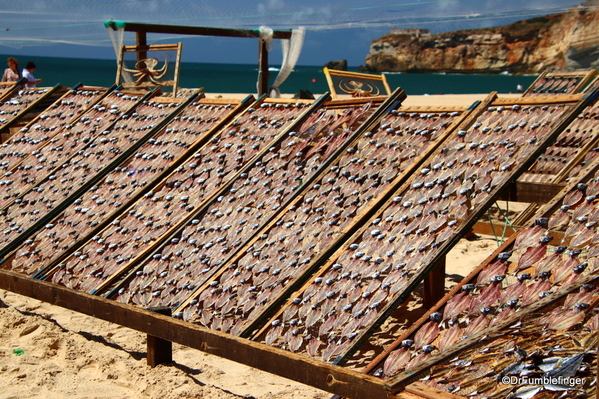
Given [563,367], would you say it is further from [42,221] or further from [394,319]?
[42,221]

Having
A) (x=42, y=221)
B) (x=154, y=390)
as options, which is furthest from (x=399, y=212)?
(x=42, y=221)

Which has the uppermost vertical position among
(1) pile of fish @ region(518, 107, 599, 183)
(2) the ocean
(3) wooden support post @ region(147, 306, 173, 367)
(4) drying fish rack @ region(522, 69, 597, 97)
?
(2) the ocean

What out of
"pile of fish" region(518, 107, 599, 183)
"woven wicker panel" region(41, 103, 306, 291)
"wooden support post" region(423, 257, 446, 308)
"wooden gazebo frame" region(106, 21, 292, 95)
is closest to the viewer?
"woven wicker panel" region(41, 103, 306, 291)

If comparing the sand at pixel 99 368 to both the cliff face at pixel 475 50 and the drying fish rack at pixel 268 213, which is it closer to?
the drying fish rack at pixel 268 213

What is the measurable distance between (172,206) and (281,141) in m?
0.81

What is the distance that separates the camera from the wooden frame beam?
8.32 ft

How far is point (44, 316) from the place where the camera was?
178 inches

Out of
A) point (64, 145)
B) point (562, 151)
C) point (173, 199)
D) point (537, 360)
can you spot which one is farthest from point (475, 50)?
point (537, 360)

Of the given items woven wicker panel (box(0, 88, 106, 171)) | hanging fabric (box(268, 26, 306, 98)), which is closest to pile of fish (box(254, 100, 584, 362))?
woven wicker panel (box(0, 88, 106, 171))

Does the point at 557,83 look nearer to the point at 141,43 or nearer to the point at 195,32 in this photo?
the point at 195,32

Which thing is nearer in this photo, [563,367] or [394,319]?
[563,367]

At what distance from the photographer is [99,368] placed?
361cm

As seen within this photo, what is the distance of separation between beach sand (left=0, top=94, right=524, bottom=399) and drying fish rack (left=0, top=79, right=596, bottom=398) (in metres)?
0.25

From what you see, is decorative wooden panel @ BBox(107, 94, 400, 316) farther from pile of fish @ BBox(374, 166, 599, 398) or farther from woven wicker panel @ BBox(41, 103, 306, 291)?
pile of fish @ BBox(374, 166, 599, 398)
